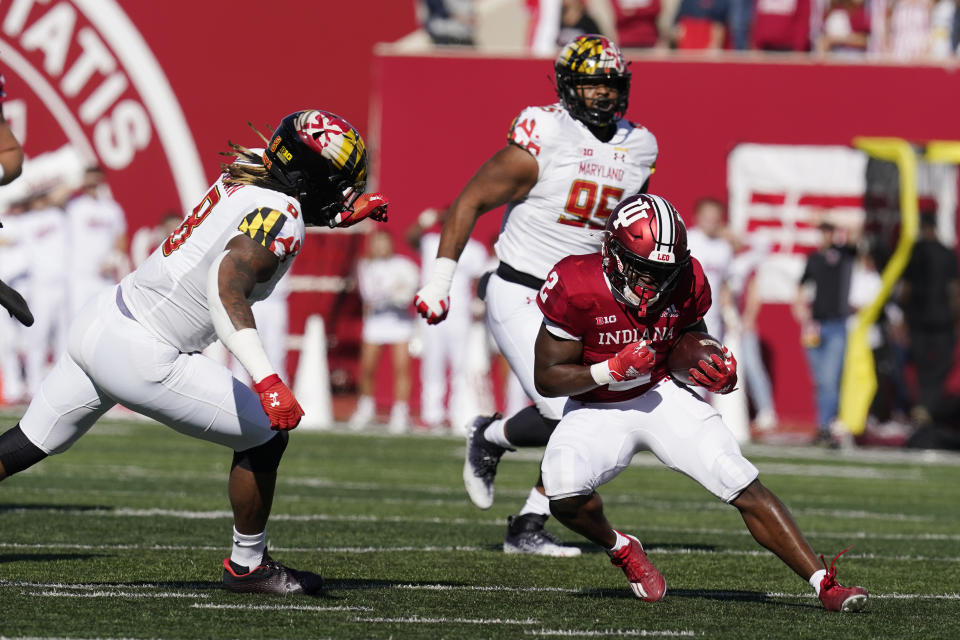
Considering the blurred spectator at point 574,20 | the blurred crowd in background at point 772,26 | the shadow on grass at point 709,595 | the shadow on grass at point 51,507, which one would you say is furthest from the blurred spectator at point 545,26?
the shadow on grass at point 709,595

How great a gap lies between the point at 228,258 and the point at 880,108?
12447 millimetres

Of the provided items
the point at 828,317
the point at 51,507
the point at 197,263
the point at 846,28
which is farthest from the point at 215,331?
the point at 846,28

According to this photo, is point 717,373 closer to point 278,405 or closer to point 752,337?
point 278,405

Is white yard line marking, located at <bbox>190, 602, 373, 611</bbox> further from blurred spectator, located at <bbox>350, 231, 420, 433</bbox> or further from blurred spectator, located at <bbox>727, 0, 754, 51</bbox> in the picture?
blurred spectator, located at <bbox>727, 0, 754, 51</bbox>

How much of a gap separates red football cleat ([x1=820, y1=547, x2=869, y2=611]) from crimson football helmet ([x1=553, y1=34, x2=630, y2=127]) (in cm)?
237

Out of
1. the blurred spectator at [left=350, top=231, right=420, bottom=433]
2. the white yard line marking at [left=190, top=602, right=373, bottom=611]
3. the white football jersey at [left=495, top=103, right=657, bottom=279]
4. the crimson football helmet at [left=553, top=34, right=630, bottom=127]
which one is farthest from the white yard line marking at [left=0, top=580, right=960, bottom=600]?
the blurred spectator at [left=350, top=231, right=420, bottom=433]

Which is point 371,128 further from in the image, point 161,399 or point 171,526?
point 161,399

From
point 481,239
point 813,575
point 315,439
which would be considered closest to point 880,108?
point 481,239

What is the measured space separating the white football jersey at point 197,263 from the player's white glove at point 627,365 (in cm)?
107

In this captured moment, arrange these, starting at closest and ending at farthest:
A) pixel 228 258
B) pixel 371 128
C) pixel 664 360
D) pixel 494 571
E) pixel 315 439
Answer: pixel 228 258 < pixel 664 360 < pixel 494 571 < pixel 315 439 < pixel 371 128

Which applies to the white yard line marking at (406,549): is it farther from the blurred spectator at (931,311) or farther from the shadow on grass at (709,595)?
the blurred spectator at (931,311)

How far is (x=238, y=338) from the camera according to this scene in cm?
535

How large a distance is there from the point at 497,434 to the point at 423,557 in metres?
0.72

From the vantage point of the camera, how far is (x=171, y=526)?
7742 millimetres
